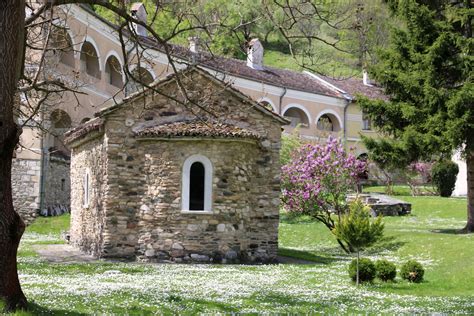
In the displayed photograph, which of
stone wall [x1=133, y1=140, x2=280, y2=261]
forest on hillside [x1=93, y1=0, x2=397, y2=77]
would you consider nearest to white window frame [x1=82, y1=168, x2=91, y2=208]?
stone wall [x1=133, y1=140, x2=280, y2=261]

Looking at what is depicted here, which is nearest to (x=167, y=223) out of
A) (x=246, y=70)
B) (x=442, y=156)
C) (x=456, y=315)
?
(x=456, y=315)

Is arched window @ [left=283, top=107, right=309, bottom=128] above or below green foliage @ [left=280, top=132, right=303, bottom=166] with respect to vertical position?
above

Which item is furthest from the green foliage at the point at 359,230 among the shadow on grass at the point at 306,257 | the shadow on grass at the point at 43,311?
the shadow on grass at the point at 43,311

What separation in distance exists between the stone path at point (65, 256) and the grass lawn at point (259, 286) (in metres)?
0.45

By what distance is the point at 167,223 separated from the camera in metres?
18.1

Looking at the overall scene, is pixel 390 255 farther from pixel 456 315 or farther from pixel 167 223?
pixel 456 315

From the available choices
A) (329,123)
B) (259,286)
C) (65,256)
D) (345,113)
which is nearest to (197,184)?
(65,256)

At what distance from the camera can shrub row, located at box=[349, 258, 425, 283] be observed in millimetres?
14430

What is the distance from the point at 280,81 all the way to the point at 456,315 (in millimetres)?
41954

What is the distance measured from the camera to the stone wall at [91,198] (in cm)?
1914

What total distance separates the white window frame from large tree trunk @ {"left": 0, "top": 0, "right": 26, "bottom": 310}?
41.4ft

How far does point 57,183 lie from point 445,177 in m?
21.7

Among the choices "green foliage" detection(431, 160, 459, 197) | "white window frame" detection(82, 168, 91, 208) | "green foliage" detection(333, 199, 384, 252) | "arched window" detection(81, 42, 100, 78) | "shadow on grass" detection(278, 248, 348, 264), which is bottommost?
"shadow on grass" detection(278, 248, 348, 264)

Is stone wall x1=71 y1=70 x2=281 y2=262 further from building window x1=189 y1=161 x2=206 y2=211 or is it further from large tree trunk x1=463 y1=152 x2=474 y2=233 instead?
large tree trunk x1=463 y1=152 x2=474 y2=233
